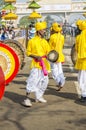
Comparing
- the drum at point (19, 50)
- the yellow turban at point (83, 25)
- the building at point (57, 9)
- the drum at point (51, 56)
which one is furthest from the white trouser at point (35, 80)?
the building at point (57, 9)

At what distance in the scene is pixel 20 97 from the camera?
9.38 metres

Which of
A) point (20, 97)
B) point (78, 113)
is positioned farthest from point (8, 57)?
point (78, 113)

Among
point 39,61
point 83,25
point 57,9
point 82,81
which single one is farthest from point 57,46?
point 57,9

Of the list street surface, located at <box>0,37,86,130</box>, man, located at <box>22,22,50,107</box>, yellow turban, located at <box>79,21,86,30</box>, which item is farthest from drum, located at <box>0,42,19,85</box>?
yellow turban, located at <box>79,21,86,30</box>

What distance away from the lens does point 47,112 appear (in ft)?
25.7

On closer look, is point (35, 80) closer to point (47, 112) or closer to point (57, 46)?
point (47, 112)

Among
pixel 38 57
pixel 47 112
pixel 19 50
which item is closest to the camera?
pixel 47 112

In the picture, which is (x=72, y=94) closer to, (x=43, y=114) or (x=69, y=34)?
(x=43, y=114)

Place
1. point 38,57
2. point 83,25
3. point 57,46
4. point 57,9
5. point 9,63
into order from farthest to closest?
1. point 57,9
2. point 57,46
3. point 9,63
4. point 83,25
5. point 38,57

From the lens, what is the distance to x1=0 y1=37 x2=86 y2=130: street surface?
689 cm

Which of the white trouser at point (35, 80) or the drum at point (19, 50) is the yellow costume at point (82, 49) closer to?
the white trouser at point (35, 80)

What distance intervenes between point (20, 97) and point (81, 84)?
1.39 m

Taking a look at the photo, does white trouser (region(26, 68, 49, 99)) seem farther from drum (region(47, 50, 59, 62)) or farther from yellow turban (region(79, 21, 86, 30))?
yellow turban (region(79, 21, 86, 30))

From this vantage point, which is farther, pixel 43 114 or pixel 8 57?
pixel 8 57
